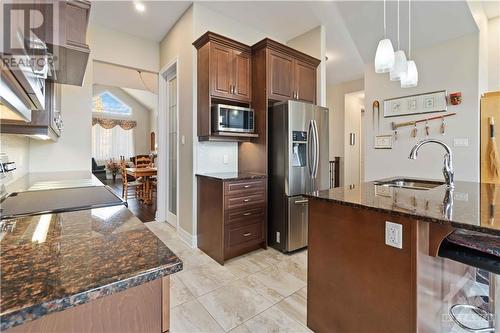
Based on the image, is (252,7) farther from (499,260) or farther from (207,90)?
(499,260)

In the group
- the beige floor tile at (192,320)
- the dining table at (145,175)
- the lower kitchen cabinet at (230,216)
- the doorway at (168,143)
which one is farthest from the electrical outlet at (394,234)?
the dining table at (145,175)

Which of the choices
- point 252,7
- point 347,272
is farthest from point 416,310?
point 252,7

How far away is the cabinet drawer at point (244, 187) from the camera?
2.69m

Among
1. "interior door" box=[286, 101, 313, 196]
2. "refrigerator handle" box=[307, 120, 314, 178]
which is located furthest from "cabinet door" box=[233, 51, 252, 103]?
"refrigerator handle" box=[307, 120, 314, 178]

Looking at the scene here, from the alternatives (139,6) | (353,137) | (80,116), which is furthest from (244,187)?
(353,137)

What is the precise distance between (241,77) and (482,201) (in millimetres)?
2628

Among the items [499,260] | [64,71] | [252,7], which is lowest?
[499,260]

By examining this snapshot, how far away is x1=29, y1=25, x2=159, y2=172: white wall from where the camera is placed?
314 cm

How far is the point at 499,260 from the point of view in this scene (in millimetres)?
1159

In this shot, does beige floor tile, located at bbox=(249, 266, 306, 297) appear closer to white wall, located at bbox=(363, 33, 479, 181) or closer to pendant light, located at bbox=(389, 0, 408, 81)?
pendant light, located at bbox=(389, 0, 408, 81)

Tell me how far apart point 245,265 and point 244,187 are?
2.77 feet

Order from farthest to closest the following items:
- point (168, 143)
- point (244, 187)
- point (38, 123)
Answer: point (168, 143)
point (244, 187)
point (38, 123)

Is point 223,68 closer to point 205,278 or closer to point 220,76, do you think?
point 220,76

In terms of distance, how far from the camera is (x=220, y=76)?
2945mm
